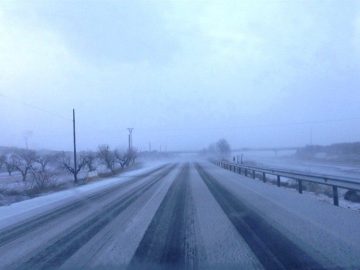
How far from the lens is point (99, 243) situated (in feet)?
33.1

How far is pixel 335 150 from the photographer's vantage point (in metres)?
122

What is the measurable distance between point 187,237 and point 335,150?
118 m

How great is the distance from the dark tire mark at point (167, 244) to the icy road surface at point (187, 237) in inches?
0.7

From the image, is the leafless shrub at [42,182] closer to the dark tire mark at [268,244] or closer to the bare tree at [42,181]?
the bare tree at [42,181]

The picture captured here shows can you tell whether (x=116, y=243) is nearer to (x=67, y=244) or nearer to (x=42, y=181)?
(x=67, y=244)

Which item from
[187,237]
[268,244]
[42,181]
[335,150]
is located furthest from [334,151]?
[268,244]

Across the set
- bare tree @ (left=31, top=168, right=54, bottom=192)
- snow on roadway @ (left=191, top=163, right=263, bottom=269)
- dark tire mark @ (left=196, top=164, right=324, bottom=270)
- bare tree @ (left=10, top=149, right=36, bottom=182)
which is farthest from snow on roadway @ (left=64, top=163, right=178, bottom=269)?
bare tree @ (left=10, top=149, right=36, bottom=182)

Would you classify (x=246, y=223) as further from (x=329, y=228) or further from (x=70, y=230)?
(x=70, y=230)

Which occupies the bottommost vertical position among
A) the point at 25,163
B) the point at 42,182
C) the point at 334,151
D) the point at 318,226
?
the point at 318,226

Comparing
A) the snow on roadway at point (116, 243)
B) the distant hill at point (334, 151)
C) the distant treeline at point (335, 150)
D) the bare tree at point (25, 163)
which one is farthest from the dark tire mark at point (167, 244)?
the distant treeline at point (335, 150)

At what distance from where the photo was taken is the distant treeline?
105213mm

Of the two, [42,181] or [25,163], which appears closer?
[42,181]

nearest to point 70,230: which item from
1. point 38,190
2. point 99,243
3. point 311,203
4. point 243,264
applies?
point 99,243

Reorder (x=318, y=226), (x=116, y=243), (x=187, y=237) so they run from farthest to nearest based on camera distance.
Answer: (x=318, y=226), (x=187, y=237), (x=116, y=243)
